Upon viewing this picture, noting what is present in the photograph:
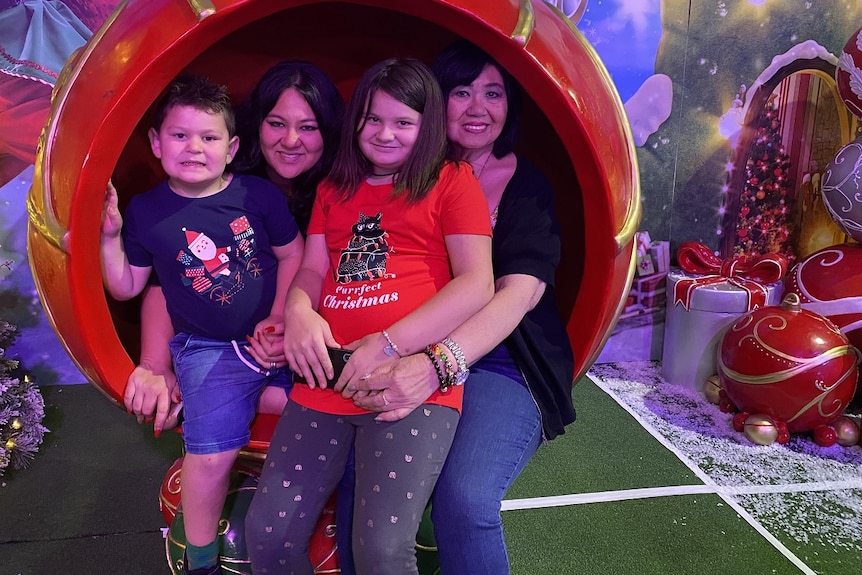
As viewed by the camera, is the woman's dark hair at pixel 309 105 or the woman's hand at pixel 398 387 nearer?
the woman's hand at pixel 398 387

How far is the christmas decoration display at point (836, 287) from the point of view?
2346 mm

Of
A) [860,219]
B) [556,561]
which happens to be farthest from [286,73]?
[860,219]

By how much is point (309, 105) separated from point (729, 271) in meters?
2.11

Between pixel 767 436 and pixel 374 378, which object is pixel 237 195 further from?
pixel 767 436

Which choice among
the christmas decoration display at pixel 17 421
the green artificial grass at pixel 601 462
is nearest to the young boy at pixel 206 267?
the green artificial grass at pixel 601 462

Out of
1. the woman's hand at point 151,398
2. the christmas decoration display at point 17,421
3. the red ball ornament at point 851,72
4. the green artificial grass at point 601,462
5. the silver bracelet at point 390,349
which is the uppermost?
the red ball ornament at point 851,72

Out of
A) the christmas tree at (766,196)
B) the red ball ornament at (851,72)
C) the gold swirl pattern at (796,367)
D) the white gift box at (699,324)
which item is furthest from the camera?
the christmas tree at (766,196)

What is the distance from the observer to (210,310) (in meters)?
1.24

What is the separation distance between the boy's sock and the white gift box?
2131 mm

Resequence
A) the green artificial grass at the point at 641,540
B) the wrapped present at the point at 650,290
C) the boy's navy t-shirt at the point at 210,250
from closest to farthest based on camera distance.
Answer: the boy's navy t-shirt at the point at 210,250 < the green artificial grass at the point at 641,540 < the wrapped present at the point at 650,290

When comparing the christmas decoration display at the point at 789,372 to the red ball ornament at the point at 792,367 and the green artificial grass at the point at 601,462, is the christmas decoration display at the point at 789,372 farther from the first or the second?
the green artificial grass at the point at 601,462

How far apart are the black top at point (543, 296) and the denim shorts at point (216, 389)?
510 mm

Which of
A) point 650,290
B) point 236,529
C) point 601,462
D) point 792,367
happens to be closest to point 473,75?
point 236,529

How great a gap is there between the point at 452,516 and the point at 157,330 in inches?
28.5
